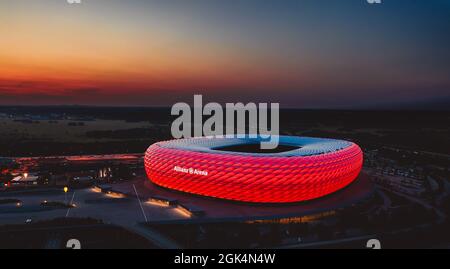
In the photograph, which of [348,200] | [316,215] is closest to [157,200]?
[316,215]

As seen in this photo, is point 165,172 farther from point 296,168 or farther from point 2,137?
point 2,137

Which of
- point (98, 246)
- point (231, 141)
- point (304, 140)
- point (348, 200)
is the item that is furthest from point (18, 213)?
point (304, 140)

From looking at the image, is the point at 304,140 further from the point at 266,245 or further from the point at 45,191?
the point at 45,191

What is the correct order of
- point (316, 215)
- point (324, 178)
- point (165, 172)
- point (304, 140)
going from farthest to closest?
point (304, 140)
point (165, 172)
point (324, 178)
point (316, 215)

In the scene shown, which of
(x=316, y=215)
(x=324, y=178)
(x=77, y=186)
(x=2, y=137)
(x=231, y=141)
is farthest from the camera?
(x=2, y=137)

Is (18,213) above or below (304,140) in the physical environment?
below

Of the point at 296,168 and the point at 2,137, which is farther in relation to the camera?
the point at 2,137
